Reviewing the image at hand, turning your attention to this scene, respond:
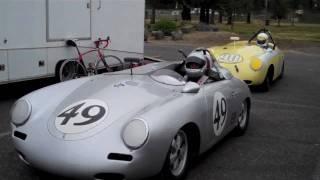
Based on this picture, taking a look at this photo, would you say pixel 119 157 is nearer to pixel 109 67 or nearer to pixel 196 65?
pixel 196 65

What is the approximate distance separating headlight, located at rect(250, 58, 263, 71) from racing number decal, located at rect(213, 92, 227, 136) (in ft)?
16.8

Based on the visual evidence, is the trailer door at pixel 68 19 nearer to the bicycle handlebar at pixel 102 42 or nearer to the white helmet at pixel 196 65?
the bicycle handlebar at pixel 102 42

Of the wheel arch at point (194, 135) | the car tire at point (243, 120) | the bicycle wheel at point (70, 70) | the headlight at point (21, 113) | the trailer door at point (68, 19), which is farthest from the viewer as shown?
the bicycle wheel at point (70, 70)

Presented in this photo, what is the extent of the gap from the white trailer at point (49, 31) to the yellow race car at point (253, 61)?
84.4 inches

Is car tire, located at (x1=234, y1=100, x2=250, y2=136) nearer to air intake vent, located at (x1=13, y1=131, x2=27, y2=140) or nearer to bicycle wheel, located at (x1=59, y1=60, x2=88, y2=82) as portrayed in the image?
air intake vent, located at (x1=13, y1=131, x2=27, y2=140)

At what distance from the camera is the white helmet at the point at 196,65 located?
20.3ft

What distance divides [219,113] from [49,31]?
4.67 metres

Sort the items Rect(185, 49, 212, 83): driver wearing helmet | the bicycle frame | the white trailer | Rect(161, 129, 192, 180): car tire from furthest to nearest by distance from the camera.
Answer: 1. the bicycle frame
2. the white trailer
3. Rect(185, 49, 212, 83): driver wearing helmet
4. Rect(161, 129, 192, 180): car tire

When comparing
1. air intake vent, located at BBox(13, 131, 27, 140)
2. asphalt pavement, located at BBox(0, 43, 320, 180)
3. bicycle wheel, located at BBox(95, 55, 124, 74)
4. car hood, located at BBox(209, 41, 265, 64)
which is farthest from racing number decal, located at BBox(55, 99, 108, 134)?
car hood, located at BBox(209, 41, 265, 64)

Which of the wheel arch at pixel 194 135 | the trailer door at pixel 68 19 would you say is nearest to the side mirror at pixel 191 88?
the wheel arch at pixel 194 135

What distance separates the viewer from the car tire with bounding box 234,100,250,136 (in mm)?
6914

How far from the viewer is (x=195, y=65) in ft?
A: 20.5

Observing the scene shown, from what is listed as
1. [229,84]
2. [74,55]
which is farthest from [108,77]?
[74,55]

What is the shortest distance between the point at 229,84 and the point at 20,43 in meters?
4.07
